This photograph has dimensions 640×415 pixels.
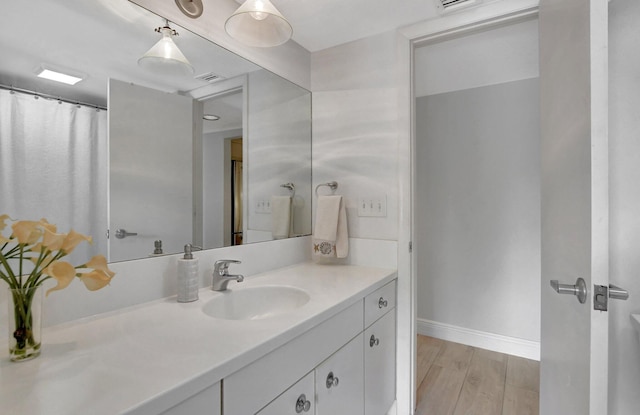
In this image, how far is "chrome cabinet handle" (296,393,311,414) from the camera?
0.92 metres

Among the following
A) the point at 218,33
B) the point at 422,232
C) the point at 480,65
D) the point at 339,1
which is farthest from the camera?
the point at 422,232

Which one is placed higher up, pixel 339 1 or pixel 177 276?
pixel 339 1

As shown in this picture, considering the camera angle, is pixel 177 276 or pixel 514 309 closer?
pixel 177 276

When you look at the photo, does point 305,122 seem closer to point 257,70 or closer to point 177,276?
point 257,70

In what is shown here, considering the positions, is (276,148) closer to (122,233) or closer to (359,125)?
(359,125)

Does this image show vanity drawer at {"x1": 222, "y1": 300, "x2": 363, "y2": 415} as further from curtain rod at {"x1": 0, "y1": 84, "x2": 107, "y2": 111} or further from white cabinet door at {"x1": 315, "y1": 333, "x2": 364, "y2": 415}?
curtain rod at {"x1": 0, "y1": 84, "x2": 107, "y2": 111}

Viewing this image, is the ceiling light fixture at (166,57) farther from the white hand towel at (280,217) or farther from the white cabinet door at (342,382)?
the white cabinet door at (342,382)

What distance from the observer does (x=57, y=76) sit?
939mm

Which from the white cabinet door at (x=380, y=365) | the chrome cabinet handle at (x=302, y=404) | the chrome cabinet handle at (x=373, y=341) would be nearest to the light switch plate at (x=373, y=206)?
the white cabinet door at (x=380, y=365)

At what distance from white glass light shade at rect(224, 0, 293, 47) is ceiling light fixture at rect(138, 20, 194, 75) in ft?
0.71

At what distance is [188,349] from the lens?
2.44 feet

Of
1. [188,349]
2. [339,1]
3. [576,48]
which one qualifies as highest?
[339,1]

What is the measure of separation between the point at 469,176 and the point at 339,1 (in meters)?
1.83

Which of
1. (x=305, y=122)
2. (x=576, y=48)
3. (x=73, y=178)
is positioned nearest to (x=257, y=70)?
(x=305, y=122)
